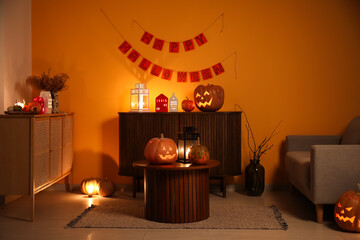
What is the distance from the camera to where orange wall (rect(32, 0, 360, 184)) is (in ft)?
16.4

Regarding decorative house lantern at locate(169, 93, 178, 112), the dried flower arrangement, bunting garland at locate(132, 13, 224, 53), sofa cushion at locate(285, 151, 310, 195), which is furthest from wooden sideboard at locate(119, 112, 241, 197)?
bunting garland at locate(132, 13, 224, 53)

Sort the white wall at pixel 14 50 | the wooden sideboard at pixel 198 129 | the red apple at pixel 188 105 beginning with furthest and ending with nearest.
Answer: the red apple at pixel 188 105 < the wooden sideboard at pixel 198 129 < the white wall at pixel 14 50

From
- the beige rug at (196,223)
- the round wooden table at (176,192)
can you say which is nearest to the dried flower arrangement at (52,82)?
the beige rug at (196,223)

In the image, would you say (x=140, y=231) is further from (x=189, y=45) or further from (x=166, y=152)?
(x=189, y=45)

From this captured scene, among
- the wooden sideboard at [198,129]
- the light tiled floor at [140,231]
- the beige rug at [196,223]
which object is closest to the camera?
the light tiled floor at [140,231]

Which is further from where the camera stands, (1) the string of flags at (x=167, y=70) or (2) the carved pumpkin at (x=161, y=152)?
(1) the string of flags at (x=167, y=70)

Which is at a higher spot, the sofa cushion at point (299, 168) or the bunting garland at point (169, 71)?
the bunting garland at point (169, 71)

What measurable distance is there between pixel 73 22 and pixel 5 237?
272 centimetres

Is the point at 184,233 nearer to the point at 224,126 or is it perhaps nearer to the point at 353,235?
the point at 353,235

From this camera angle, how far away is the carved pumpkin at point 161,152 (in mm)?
3586

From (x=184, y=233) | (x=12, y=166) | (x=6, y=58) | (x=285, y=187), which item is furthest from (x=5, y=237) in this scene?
(x=285, y=187)

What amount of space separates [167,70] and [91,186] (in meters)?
1.54

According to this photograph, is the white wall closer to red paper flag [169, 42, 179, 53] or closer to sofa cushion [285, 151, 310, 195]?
red paper flag [169, 42, 179, 53]

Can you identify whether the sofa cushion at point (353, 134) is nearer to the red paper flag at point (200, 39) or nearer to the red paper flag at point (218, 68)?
the red paper flag at point (218, 68)
